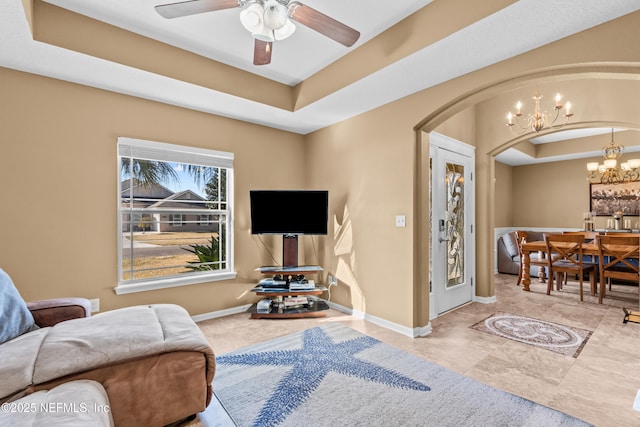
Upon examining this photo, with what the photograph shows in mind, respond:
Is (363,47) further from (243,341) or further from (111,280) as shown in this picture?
(111,280)

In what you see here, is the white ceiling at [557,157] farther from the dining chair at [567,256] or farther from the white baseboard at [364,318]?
the white baseboard at [364,318]

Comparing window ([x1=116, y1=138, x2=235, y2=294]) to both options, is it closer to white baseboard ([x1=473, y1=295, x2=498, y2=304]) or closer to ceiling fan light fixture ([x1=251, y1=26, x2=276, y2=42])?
ceiling fan light fixture ([x1=251, y1=26, x2=276, y2=42])

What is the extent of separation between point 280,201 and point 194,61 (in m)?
1.69

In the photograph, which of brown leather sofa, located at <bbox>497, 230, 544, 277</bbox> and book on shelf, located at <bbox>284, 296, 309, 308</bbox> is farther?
brown leather sofa, located at <bbox>497, 230, 544, 277</bbox>

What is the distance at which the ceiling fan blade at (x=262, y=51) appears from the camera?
204cm

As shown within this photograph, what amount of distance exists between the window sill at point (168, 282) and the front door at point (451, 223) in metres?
2.53

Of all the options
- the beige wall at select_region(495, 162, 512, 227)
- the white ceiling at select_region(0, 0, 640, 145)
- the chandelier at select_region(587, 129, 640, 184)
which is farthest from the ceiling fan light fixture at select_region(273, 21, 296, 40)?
the beige wall at select_region(495, 162, 512, 227)

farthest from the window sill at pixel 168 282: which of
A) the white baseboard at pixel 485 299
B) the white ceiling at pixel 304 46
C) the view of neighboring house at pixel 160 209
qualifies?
the white baseboard at pixel 485 299

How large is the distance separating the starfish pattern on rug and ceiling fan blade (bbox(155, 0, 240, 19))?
2431mm

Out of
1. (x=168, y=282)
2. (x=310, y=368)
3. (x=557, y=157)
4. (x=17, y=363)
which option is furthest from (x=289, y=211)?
(x=557, y=157)

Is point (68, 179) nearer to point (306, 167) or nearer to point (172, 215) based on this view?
point (172, 215)

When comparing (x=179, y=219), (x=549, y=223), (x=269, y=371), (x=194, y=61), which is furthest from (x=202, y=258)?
(x=549, y=223)

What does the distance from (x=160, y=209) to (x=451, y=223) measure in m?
3.55

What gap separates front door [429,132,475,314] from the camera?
359 centimetres
